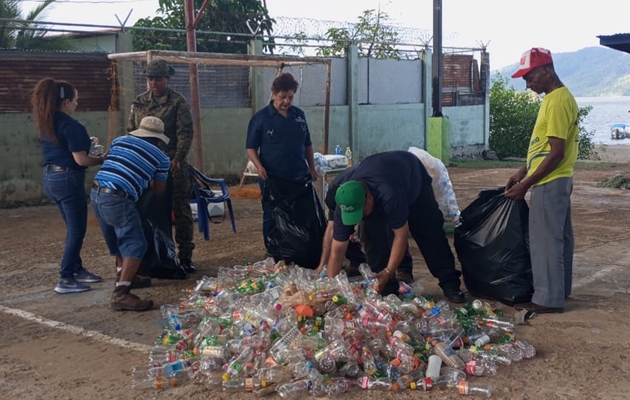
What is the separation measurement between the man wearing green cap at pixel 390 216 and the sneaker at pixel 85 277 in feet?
8.28

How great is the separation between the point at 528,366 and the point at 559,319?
1020mm

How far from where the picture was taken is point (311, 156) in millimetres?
7699

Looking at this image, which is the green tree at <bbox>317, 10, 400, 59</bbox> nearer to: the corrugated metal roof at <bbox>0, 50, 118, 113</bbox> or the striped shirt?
the corrugated metal roof at <bbox>0, 50, 118, 113</bbox>

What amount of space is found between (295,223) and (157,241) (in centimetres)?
124

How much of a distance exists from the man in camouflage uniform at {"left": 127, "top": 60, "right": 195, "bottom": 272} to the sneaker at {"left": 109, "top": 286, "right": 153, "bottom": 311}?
129 centimetres

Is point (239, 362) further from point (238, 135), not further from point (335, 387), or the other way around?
point (238, 135)

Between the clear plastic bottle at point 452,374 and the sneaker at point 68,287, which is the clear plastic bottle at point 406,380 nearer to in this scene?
the clear plastic bottle at point 452,374

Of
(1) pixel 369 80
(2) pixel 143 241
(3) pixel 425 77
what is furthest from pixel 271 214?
(3) pixel 425 77

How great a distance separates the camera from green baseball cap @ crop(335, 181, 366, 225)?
4824 mm

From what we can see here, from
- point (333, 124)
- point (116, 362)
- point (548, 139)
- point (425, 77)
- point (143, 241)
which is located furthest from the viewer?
point (425, 77)

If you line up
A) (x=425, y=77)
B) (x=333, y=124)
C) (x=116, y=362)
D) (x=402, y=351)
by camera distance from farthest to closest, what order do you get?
(x=425, y=77)
(x=333, y=124)
(x=116, y=362)
(x=402, y=351)

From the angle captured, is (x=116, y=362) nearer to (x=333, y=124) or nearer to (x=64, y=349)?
(x=64, y=349)

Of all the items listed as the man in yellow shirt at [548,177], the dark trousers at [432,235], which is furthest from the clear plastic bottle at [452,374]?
the dark trousers at [432,235]

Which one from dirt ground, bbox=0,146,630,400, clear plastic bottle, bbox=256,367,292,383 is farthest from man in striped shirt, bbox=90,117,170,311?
clear plastic bottle, bbox=256,367,292,383
